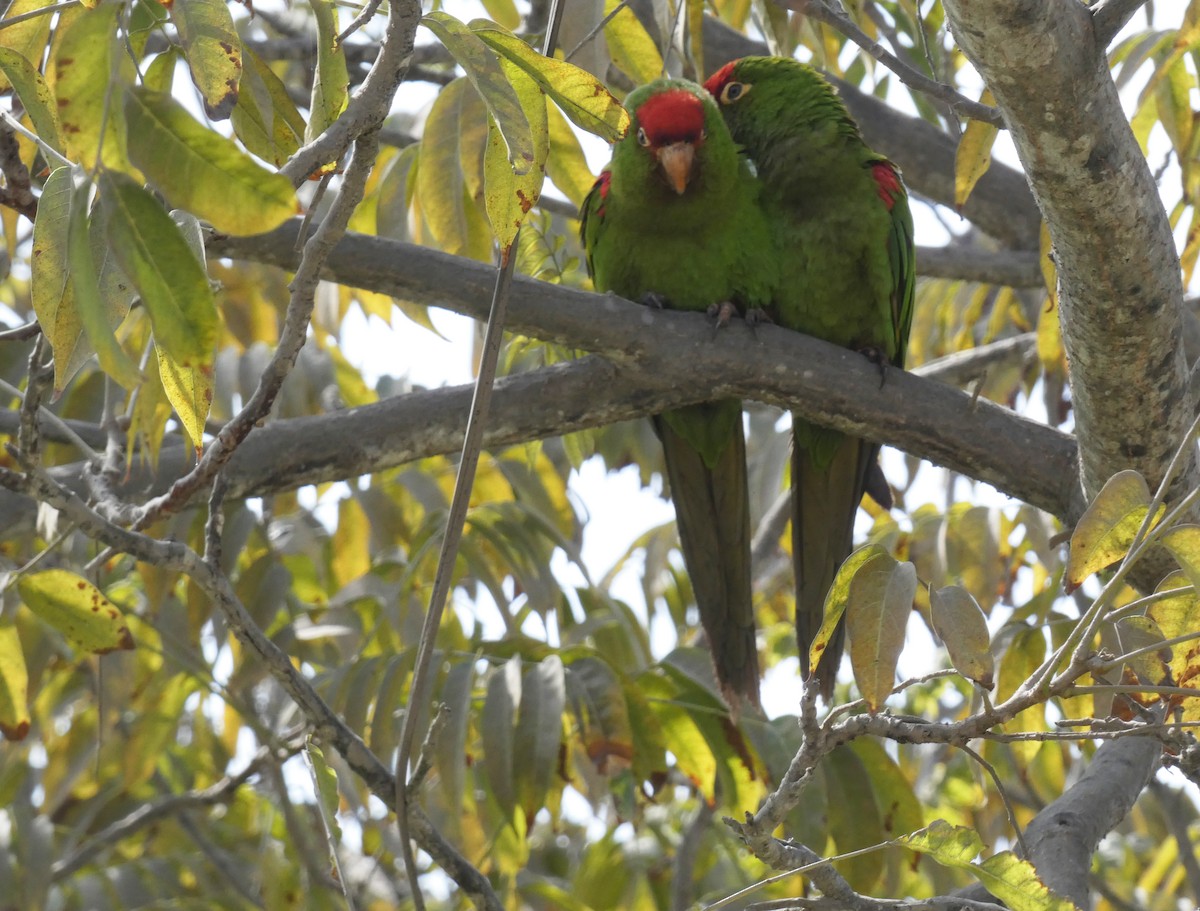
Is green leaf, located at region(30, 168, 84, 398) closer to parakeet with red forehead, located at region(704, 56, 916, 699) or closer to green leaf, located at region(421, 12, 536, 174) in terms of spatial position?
green leaf, located at region(421, 12, 536, 174)

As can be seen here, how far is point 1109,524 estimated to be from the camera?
126 centimetres

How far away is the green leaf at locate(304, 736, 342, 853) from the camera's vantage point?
1.34 m

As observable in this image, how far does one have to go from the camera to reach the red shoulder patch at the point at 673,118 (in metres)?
2.82

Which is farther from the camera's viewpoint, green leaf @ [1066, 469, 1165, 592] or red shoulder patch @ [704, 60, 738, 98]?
red shoulder patch @ [704, 60, 738, 98]

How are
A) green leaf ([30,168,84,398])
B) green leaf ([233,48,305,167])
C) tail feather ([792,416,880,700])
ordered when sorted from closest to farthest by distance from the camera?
1. green leaf ([30,168,84,398])
2. green leaf ([233,48,305,167])
3. tail feather ([792,416,880,700])

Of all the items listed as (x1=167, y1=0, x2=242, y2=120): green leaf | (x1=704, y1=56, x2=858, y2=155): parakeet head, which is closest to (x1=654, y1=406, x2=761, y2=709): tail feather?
(x1=704, y1=56, x2=858, y2=155): parakeet head

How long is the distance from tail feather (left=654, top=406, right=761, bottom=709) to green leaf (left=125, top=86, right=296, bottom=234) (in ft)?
6.40

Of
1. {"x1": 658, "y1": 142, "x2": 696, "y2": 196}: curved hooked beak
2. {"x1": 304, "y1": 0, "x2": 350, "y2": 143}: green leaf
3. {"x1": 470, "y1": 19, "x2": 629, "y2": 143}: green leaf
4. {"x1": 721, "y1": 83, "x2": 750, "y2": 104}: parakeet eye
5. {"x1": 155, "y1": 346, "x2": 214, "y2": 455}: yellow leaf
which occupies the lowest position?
{"x1": 155, "y1": 346, "x2": 214, "y2": 455}: yellow leaf

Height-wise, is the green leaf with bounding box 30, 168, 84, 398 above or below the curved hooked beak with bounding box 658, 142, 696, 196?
below

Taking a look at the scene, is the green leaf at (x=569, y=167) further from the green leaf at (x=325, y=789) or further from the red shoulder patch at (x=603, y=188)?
the green leaf at (x=325, y=789)

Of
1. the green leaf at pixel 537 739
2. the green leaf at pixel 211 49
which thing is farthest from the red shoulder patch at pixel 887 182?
the green leaf at pixel 211 49

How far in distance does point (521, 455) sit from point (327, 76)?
2185mm

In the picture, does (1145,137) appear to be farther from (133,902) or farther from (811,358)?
(133,902)

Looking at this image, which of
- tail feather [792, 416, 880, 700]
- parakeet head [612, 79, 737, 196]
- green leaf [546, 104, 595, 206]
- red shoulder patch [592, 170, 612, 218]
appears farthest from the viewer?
red shoulder patch [592, 170, 612, 218]
